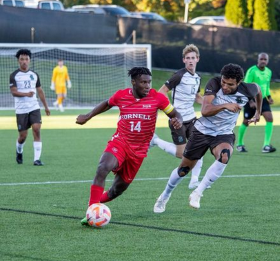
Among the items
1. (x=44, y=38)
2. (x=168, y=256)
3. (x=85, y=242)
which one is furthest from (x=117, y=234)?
(x=44, y=38)

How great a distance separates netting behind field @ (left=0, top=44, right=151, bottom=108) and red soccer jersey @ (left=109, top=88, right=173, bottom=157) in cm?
2090

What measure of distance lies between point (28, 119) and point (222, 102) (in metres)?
5.88

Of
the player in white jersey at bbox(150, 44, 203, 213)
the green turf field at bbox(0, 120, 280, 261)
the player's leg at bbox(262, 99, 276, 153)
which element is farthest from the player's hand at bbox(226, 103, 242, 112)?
the player's leg at bbox(262, 99, 276, 153)

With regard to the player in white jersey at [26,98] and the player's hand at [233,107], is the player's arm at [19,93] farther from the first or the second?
the player's hand at [233,107]

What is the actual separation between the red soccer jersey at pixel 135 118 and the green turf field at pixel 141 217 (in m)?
0.91

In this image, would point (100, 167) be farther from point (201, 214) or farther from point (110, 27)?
point (110, 27)

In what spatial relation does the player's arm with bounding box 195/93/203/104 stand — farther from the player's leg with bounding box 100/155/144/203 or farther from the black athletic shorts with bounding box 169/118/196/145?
the player's leg with bounding box 100/155/144/203

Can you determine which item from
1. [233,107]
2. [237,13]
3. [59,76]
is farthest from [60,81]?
[233,107]

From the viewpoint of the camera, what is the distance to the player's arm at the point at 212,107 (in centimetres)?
908

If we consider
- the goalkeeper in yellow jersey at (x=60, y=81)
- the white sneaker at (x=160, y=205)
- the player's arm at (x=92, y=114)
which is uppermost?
the player's arm at (x=92, y=114)

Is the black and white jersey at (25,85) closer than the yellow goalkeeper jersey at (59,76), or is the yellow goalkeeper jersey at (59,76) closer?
the black and white jersey at (25,85)

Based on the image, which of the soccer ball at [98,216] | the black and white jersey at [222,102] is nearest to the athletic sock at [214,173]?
the black and white jersey at [222,102]

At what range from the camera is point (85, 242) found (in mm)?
7863

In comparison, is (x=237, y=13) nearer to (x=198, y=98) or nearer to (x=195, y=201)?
(x=198, y=98)
